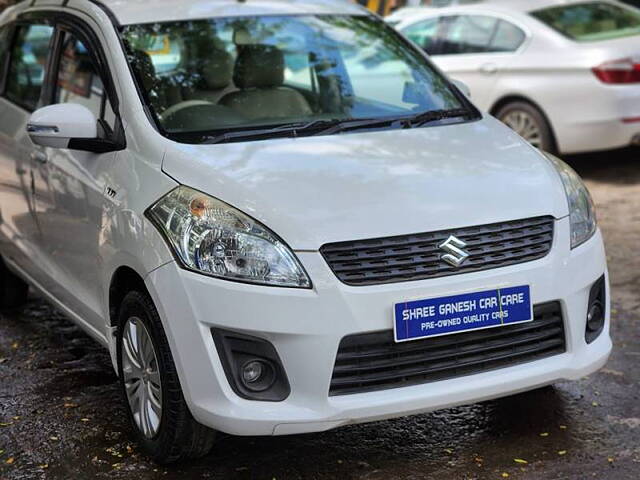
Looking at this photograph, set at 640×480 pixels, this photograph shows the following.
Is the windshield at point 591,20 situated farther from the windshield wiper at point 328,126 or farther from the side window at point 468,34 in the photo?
the windshield wiper at point 328,126

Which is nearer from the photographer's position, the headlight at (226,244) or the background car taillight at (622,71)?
the headlight at (226,244)

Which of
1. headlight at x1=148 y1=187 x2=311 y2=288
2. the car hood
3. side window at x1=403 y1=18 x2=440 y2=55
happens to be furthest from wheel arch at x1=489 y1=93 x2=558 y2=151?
headlight at x1=148 y1=187 x2=311 y2=288

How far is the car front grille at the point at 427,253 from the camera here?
3502 millimetres

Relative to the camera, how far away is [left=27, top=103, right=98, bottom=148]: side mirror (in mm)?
4227

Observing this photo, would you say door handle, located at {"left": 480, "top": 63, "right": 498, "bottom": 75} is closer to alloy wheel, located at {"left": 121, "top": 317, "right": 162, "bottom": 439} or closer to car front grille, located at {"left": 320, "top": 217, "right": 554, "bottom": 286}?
car front grille, located at {"left": 320, "top": 217, "right": 554, "bottom": 286}

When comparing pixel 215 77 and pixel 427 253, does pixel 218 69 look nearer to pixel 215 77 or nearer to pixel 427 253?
pixel 215 77

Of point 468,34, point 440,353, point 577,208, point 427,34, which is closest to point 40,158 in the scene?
point 440,353

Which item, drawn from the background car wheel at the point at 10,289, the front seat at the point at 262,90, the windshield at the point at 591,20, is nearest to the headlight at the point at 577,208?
the front seat at the point at 262,90

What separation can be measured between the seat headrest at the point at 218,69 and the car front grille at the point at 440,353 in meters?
1.95

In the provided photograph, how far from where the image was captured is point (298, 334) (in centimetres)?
343

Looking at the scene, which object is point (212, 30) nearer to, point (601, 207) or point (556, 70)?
point (601, 207)

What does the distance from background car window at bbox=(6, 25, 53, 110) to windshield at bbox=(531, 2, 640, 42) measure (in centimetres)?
490

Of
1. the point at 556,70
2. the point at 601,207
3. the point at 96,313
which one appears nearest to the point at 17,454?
the point at 96,313

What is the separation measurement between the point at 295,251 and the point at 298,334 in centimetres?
27
